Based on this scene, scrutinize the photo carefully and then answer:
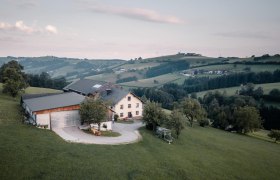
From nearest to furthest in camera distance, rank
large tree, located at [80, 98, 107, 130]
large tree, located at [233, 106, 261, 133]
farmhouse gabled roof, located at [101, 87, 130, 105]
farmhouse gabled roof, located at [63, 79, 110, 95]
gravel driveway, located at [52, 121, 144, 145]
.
→ 1. gravel driveway, located at [52, 121, 144, 145]
2. large tree, located at [80, 98, 107, 130]
3. farmhouse gabled roof, located at [101, 87, 130, 105]
4. large tree, located at [233, 106, 261, 133]
5. farmhouse gabled roof, located at [63, 79, 110, 95]

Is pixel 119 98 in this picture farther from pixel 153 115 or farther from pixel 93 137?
→ pixel 93 137

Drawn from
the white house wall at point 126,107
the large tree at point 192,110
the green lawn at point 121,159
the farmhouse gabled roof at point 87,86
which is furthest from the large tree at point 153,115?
the farmhouse gabled roof at point 87,86

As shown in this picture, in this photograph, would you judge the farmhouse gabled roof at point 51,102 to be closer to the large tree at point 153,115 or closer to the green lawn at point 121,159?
the green lawn at point 121,159

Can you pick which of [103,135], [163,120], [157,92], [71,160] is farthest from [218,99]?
[71,160]

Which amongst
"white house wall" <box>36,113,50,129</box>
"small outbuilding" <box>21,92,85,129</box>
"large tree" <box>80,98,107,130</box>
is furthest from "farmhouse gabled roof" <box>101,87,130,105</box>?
"white house wall" <box>36,113,50,129</box>

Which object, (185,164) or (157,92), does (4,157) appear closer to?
(185,164)

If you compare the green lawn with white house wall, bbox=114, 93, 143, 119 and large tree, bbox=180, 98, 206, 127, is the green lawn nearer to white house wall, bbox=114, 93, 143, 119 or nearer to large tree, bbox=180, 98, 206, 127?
large tree, bbox=180, 98, 206, 127
